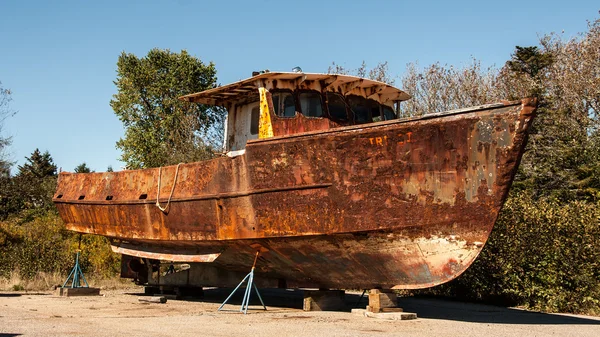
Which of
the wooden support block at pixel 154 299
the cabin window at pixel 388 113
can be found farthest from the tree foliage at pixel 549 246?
the wooden support block at pixel 154 299

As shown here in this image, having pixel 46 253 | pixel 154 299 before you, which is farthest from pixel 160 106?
pixel 154 299

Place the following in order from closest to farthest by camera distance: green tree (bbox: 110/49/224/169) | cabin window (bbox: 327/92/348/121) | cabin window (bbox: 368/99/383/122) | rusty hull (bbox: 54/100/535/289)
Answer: rusty hull (bbox: 54/100/535/289)
cabin window (bbox: 327/92/348/121)
cabin window (bbox: 368/99/383/122)
green tree (bbox: 110/49/224/169)

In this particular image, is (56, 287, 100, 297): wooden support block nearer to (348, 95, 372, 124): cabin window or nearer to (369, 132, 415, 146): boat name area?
(348, 95, 372, 124): cabin window

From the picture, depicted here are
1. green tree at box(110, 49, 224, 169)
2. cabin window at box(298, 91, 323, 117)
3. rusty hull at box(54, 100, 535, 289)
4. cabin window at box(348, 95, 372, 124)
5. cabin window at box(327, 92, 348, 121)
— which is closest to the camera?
rusty hull at box(54, 100, 535, 289)

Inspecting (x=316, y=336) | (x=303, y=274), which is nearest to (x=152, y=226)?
(x=303, y=274)

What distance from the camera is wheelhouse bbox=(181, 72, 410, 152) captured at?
29.1ft

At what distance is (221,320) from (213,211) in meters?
1.95

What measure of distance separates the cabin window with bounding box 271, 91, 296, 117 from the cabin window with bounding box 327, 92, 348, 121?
58 cm

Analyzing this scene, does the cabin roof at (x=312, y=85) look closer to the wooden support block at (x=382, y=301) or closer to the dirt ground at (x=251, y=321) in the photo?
the wooden support block at (x=382, y=301)

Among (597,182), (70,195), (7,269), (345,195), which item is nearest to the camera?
(345,195)

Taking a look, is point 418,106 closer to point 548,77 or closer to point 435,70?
point 435,70

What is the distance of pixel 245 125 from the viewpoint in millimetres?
10062

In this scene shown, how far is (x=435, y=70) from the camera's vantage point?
24906 millimetres

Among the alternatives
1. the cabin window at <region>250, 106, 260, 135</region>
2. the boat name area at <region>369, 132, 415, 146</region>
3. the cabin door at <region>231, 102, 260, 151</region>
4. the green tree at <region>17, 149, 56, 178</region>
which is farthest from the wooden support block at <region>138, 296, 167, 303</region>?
the green tree at <region>17, 149, 56, 178</region>
